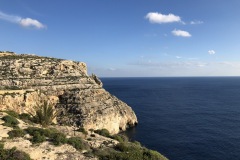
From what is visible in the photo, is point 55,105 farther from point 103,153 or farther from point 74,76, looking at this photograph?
point 103,153

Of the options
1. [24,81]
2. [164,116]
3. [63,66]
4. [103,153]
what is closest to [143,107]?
[164,116]

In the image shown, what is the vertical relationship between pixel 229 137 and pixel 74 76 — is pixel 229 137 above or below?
below

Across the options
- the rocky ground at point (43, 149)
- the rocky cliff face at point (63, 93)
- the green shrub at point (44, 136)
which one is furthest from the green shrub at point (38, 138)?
the rocky cliff face at point (63, 93)

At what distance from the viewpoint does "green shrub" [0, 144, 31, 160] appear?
2223 cm

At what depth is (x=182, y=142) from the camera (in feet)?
202

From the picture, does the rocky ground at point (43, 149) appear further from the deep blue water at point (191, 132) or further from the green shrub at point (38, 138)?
the deep blue water at point (191, 132)

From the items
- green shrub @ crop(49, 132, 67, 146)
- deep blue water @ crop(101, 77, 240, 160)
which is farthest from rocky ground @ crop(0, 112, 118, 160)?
deep blue water @ crop(101, 77, 240, 160)

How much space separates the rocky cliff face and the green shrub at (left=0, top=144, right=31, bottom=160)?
31958 millimetres

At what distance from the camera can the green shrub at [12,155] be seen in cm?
2223

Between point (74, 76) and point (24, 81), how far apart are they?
54.7 feet

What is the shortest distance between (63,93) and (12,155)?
46.5m

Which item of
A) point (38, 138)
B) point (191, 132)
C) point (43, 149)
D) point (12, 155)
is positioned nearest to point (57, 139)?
point (38, 138)

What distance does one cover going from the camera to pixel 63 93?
68750mm

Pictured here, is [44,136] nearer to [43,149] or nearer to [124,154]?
[43,149]
